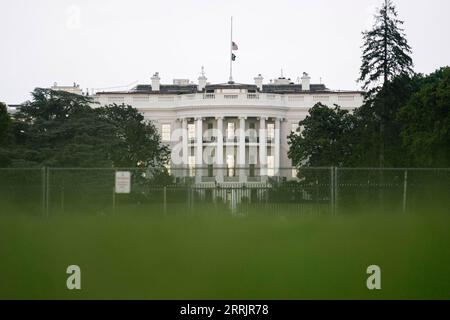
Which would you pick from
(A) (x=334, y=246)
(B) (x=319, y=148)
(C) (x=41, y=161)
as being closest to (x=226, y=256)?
(A) (x=334, y=246)

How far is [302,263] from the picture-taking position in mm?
12148

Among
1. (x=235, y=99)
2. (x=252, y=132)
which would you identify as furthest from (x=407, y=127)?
(x=252, y=132)

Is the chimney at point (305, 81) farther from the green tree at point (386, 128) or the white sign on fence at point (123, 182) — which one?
Result: the white sign on fence at point (123, 182)

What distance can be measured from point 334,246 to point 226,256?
2.24 metres

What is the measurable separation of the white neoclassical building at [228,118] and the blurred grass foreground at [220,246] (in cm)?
5060

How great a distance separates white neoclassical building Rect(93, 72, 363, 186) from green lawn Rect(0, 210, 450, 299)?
5564cm

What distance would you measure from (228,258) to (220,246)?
1.27m

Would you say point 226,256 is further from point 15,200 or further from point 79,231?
point 15,200

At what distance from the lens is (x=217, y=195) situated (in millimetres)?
24594

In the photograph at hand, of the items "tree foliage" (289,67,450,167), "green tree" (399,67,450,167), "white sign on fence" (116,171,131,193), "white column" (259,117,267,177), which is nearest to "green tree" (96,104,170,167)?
"white column" (259,117,267,177)

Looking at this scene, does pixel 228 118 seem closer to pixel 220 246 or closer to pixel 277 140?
pixel 277 140

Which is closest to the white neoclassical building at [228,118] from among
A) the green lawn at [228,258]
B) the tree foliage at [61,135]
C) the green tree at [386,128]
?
the tree foliage at [61,135]

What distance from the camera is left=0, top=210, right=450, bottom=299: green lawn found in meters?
10.5

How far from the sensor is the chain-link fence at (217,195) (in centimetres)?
2114
